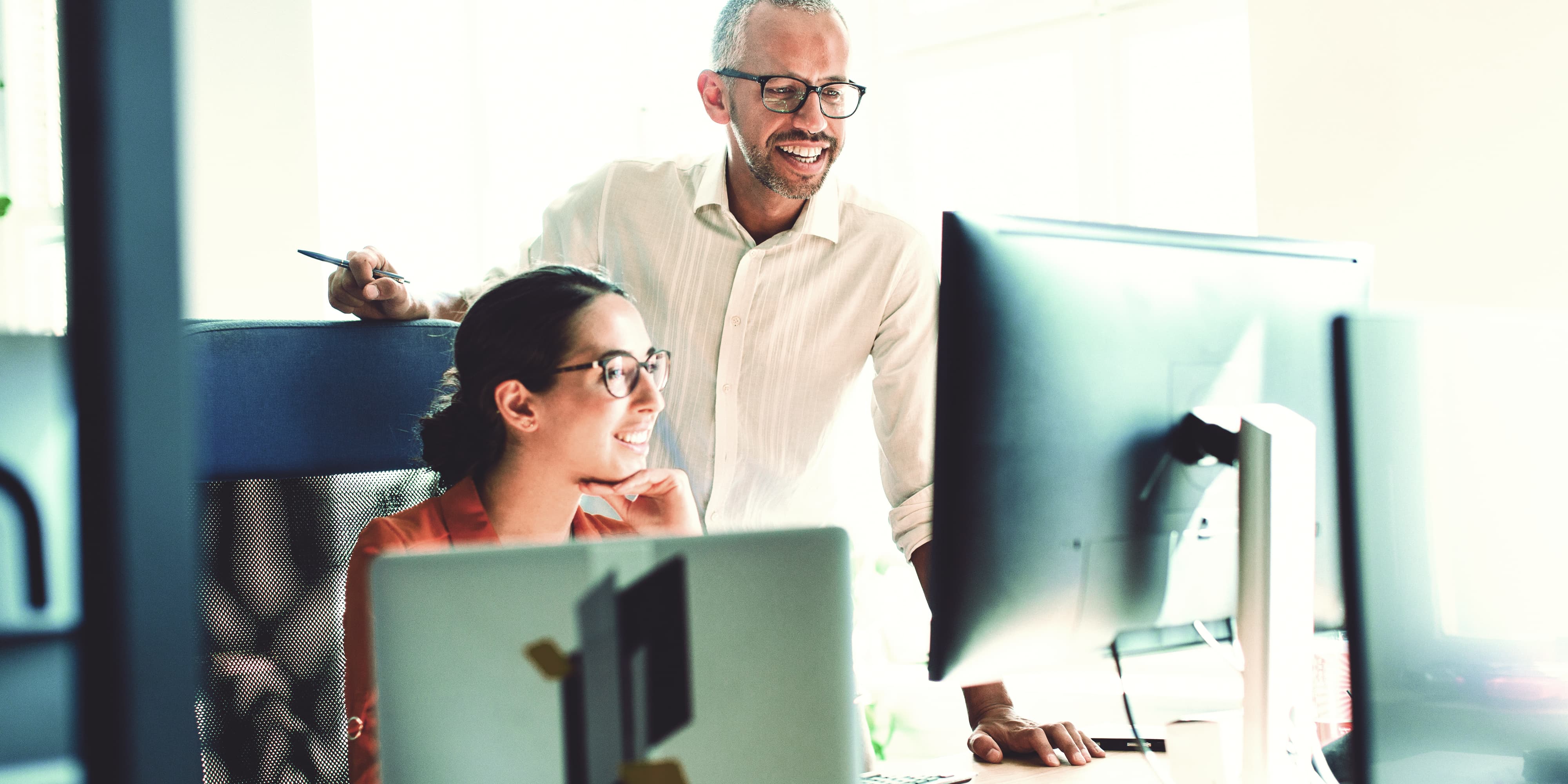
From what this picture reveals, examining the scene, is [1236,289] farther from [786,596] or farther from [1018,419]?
[786,596]

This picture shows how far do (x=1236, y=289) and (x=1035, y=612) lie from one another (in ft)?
1.03

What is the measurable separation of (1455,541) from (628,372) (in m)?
0.93

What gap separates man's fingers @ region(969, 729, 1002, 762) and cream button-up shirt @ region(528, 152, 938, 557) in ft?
1.98

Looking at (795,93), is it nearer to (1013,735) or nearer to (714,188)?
(714,188)

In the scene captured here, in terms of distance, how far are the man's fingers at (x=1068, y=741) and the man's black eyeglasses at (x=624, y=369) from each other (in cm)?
62

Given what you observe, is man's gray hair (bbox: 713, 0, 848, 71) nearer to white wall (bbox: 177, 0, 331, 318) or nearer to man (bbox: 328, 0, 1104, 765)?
man (bbox: 328, 0, 1104, 765)

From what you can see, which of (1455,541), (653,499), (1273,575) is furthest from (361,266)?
(1455,541)

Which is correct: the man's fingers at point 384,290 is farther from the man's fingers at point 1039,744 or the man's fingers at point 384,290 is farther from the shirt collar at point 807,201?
the man's fingers at point 1039,744

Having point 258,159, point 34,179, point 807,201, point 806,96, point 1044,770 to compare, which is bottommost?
point 1044,770

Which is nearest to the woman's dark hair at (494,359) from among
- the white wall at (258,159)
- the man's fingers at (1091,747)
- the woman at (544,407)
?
the woman at (544,407)

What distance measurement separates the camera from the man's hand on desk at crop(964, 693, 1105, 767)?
3.97 feet

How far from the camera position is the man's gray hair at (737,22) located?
172cm

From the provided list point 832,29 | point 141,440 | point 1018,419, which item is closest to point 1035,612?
point 1018,419

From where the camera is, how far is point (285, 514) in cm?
125
